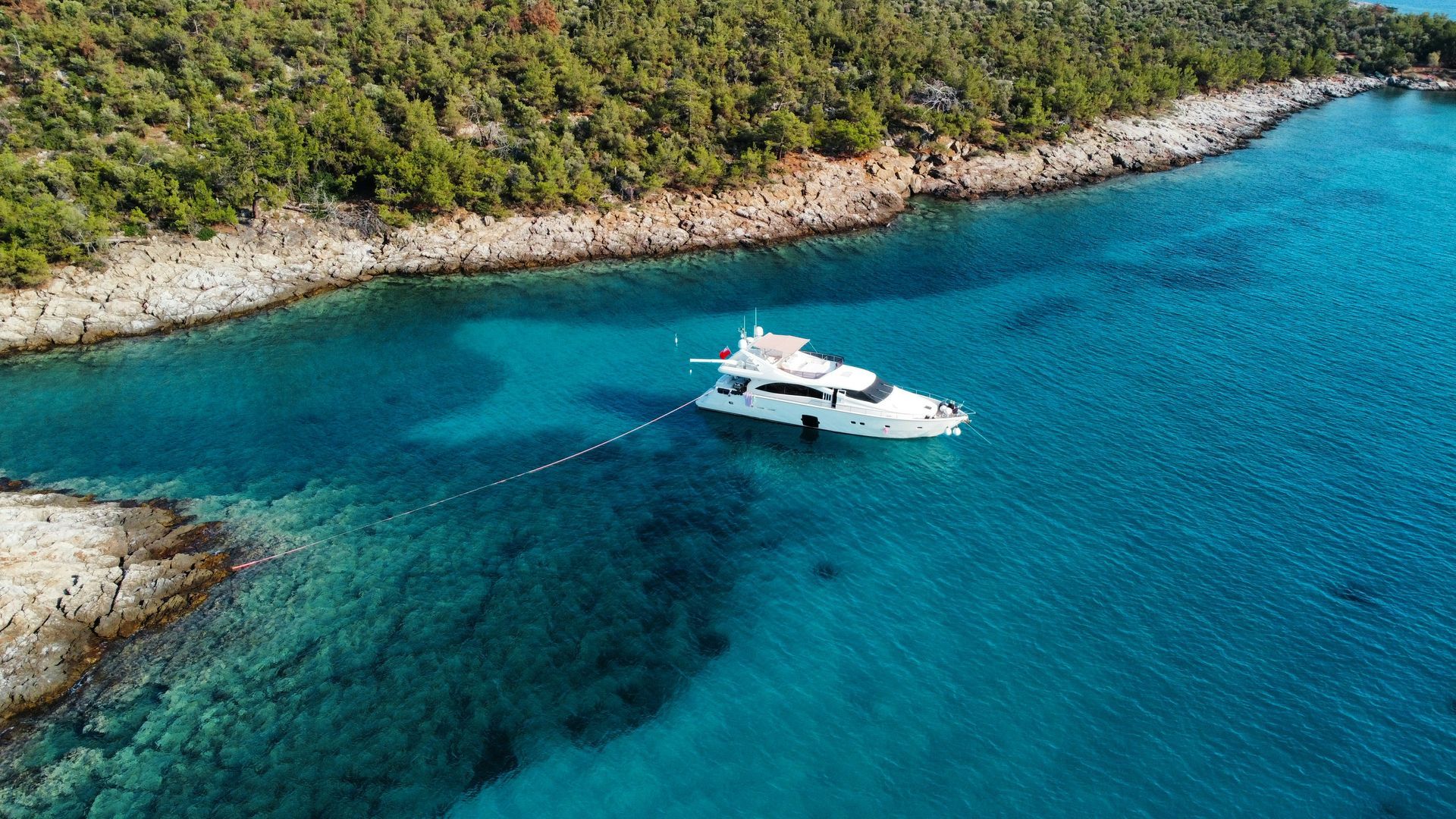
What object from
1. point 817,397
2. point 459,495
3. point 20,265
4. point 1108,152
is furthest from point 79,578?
point 1108,152

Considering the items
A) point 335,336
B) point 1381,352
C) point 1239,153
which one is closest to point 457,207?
point 335,336

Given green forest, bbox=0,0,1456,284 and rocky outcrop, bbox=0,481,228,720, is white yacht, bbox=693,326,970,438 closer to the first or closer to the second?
rocky outcrop, bbox=0,481,228,720

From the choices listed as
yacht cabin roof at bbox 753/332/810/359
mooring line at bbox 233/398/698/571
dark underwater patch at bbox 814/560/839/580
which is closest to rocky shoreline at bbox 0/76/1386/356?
yacht cabin roof at bbox 753/332/810/359

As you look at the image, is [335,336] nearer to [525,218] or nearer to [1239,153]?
[525,218]

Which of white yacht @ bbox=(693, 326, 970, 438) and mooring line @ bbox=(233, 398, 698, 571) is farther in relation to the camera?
white yacht @ bbox=(693, 326, 970, 438)

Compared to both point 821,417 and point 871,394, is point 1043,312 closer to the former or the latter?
point 871,394

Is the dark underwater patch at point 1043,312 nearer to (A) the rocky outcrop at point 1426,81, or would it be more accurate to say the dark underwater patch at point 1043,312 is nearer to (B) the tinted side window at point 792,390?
(B) the tinted side window at point 792,390

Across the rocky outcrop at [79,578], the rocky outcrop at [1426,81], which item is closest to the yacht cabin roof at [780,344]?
the rocky outcrop at [79,578]
